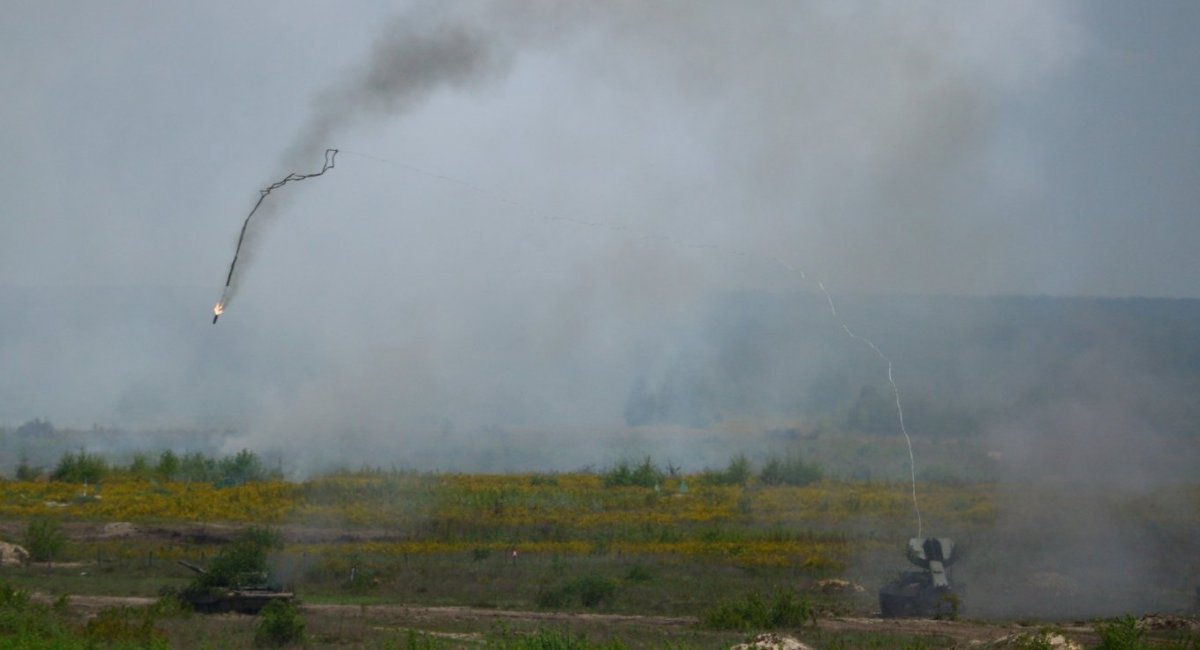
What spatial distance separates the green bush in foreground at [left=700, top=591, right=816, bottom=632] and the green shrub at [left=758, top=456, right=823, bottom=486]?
25.8 m

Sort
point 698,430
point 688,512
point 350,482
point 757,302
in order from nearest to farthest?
point 688,512 < point 350,482 < point 698,430 < point 757,302

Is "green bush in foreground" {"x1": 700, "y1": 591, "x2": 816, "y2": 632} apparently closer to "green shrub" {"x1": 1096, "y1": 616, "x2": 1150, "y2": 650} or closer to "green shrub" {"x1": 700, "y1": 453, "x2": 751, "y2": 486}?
"green shrub" {"x1": 1096, "y1": 616, "x2": 1150, "y2": 650}

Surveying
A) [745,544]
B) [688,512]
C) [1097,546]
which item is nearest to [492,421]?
[688,512]

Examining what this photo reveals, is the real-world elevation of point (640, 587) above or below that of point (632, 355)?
below

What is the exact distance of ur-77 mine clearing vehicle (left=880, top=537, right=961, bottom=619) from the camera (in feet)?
92.4

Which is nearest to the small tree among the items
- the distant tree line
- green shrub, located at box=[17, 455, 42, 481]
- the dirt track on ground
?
the distant tree line

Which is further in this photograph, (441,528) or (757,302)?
(757,302)

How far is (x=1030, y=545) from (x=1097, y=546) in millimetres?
1826

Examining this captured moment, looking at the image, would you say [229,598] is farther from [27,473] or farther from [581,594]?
[27,473]

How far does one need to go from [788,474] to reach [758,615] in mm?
27353

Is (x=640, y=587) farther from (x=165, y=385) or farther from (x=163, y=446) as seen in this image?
(x=165, y=385)

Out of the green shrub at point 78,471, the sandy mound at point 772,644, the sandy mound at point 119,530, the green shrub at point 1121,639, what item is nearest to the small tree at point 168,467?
the green shrub at point 78,471

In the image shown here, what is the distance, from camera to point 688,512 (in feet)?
144

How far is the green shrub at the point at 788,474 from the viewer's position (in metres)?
52.8
